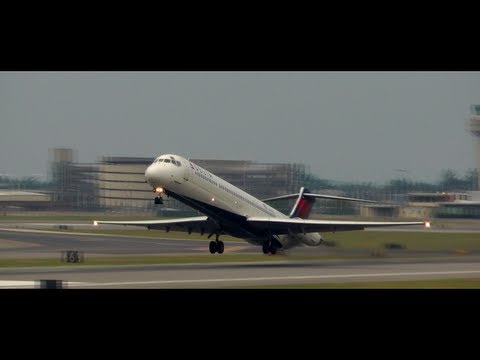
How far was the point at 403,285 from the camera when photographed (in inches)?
1212

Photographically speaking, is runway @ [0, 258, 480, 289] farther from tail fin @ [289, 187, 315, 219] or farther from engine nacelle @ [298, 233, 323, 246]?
tail fin @ [289, 187, 315, 219]

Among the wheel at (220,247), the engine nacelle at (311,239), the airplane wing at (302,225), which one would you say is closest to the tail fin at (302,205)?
the engine nacelle at (311,239)

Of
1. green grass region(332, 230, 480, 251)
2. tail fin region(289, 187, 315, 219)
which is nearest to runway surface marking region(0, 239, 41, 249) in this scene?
tail fin region(289, 187, 315, 219)

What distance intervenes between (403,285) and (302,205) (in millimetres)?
21981

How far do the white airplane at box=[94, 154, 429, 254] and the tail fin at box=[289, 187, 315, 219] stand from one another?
2.34 metres

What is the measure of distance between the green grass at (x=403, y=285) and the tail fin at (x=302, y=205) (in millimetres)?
19444

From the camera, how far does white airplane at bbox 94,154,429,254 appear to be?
40500mm

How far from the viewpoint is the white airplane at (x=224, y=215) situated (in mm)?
40500

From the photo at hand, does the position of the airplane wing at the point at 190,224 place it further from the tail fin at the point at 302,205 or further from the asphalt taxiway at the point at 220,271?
the tail fin at the point at 302,205

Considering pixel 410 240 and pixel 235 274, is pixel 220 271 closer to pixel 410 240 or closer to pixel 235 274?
pixel 235 274

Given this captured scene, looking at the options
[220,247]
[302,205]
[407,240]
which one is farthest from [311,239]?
[407,240]
